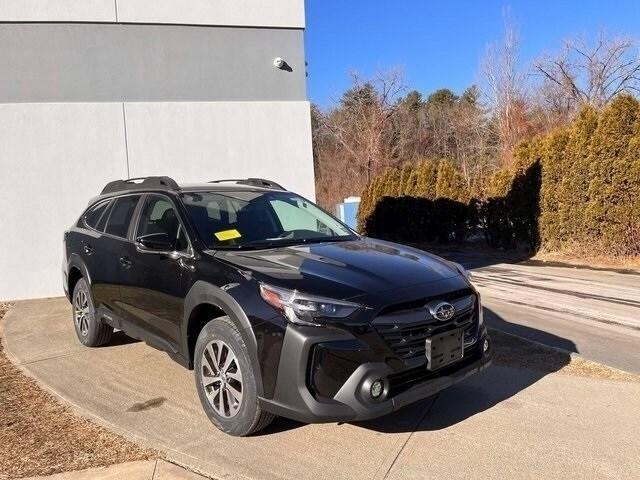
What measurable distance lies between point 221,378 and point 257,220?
1.50m

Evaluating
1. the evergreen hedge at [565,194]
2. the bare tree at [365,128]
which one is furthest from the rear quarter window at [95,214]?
the bare tree at [365,128]

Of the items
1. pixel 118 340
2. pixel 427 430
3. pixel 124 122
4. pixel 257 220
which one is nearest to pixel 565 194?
pixel 124 122

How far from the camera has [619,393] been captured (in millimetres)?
4648

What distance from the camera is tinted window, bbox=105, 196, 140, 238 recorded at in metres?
5.57

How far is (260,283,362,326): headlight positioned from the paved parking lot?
0.91 m

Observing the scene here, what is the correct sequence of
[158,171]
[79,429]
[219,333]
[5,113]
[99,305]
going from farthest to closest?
[158,171]
[5,113]
[99,305]
[79,429]
[219,333]

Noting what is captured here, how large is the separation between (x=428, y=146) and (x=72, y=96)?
120ft

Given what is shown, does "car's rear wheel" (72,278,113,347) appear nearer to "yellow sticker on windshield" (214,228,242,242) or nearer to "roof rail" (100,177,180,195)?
"roof rail" (100,177,180,195)

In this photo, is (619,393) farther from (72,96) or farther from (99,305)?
(72,96)

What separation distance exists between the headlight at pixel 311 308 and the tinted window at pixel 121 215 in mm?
2522

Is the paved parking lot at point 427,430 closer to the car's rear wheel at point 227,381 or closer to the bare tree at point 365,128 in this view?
the car's rear wheel at point 227,381

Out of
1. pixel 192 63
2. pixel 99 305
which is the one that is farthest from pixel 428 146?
pixel 99 305

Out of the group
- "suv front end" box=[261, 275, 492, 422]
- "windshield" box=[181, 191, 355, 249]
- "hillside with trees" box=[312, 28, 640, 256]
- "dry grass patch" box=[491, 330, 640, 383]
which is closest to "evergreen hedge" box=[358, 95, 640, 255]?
"hillside with trees" box=[312, 28, 640, 256]

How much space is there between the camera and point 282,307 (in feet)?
11.8
